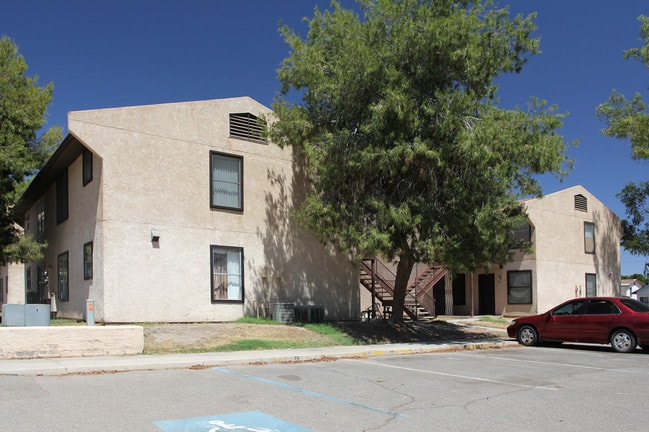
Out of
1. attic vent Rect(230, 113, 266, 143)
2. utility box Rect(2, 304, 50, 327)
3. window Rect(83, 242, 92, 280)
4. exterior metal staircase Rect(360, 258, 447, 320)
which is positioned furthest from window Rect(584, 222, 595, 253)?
utility box Rect(2, 304, 50, 327)

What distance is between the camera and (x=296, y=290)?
21.1m

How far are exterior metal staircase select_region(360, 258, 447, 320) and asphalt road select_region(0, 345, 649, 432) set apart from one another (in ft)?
35.8

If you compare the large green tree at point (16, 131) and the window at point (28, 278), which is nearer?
the large green tree at point (16, 131)

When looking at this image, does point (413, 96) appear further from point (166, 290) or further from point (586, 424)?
point (586, 424)

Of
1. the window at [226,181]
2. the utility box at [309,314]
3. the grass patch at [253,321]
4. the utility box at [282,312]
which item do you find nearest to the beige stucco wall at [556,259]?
the utility box at [309,314]

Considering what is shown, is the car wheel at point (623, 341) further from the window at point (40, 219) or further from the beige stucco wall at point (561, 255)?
the window at point (40, 219)

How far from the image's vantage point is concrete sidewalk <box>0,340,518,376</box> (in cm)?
1141

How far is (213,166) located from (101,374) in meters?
9.26

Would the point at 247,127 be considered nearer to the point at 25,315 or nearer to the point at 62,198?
the point at 62,198

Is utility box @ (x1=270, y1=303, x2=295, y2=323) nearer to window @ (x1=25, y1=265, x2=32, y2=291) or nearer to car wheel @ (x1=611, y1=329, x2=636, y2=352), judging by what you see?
car wheel @ (x1=611, y1=329, x2=636, y2=352)

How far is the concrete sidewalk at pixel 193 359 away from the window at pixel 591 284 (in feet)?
61.1

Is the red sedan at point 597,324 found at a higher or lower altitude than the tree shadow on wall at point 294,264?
lower

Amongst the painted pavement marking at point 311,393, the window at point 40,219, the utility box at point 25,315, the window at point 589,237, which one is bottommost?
the painted pavement marking at point 311,393

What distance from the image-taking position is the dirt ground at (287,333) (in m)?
15.3
